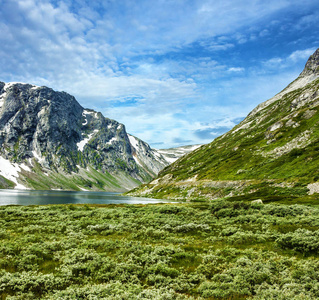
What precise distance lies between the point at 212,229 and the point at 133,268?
15928mm

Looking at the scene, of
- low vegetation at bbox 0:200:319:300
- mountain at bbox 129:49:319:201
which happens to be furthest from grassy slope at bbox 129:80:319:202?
low vegetation at bbox 0:200:319:300

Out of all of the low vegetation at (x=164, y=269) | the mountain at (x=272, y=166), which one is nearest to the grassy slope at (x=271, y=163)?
the mountain at (x=272, y=166)

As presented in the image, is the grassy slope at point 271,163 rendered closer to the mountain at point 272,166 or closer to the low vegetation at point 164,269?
the mountain at point 272,166

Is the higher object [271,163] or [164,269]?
[271,163]

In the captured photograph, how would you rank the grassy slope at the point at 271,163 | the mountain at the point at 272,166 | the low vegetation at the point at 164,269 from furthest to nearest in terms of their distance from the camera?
the grassy slope at the point at 271,163 < the mountain at the point at 272,166 < the low vegetation at the point at 164,269

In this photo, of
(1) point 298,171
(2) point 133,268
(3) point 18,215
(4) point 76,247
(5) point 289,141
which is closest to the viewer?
(2) point 133,268

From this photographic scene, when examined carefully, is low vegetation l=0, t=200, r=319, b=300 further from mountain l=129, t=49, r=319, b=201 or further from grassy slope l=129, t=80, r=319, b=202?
grassy slope l=129, t=80, r=319, b=202

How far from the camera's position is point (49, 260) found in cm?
1712

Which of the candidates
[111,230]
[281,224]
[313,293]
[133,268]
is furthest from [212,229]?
[313,293]

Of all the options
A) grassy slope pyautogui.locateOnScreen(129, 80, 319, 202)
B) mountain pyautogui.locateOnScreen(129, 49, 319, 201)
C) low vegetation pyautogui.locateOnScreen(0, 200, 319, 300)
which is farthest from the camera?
grassy slope pyautogui.locateOnScreen(129, 80, 319, 202)

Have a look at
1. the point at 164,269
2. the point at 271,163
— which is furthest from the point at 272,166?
the point at 164,269

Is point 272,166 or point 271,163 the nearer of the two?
point 272,166

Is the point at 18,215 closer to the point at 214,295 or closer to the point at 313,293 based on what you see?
the point at 214,295

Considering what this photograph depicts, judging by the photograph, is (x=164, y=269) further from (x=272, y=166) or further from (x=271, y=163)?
(x=271, y=163)
